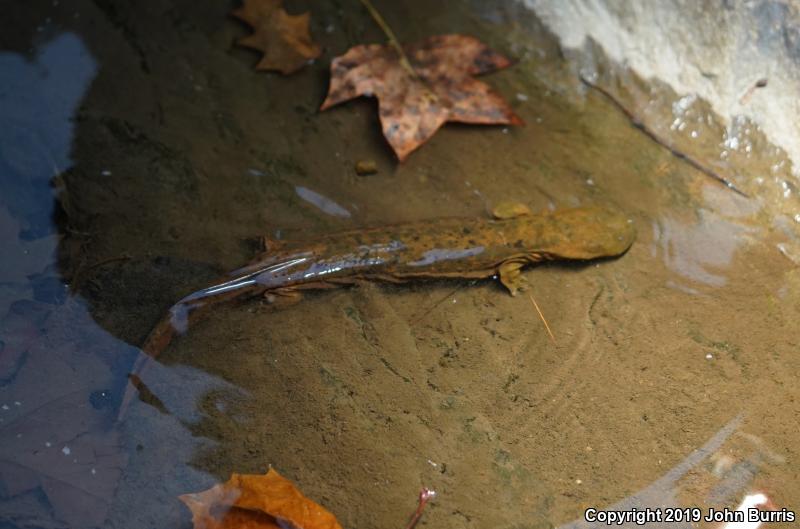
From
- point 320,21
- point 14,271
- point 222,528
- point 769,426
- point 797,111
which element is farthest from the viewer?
point 320,21

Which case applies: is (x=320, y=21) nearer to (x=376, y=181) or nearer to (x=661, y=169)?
(x=376, y=181)

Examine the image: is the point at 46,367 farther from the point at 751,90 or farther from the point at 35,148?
the point at 751,90

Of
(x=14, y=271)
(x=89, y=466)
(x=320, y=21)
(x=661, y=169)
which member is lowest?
(x=89, y=466)

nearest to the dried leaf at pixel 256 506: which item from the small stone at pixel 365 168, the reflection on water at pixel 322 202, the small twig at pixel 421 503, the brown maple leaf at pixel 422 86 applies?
the small twig at pixel 421 503

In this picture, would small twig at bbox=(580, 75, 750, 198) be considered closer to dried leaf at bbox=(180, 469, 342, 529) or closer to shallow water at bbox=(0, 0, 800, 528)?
shallow water at bbox=(0, 0, 800, 528)

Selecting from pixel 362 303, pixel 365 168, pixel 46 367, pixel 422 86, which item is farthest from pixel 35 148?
pixel 422 86

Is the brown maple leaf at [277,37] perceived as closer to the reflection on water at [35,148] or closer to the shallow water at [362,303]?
the shallow water at [362,303]

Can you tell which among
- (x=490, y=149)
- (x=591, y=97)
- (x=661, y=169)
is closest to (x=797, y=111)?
(x=661, y=169)
